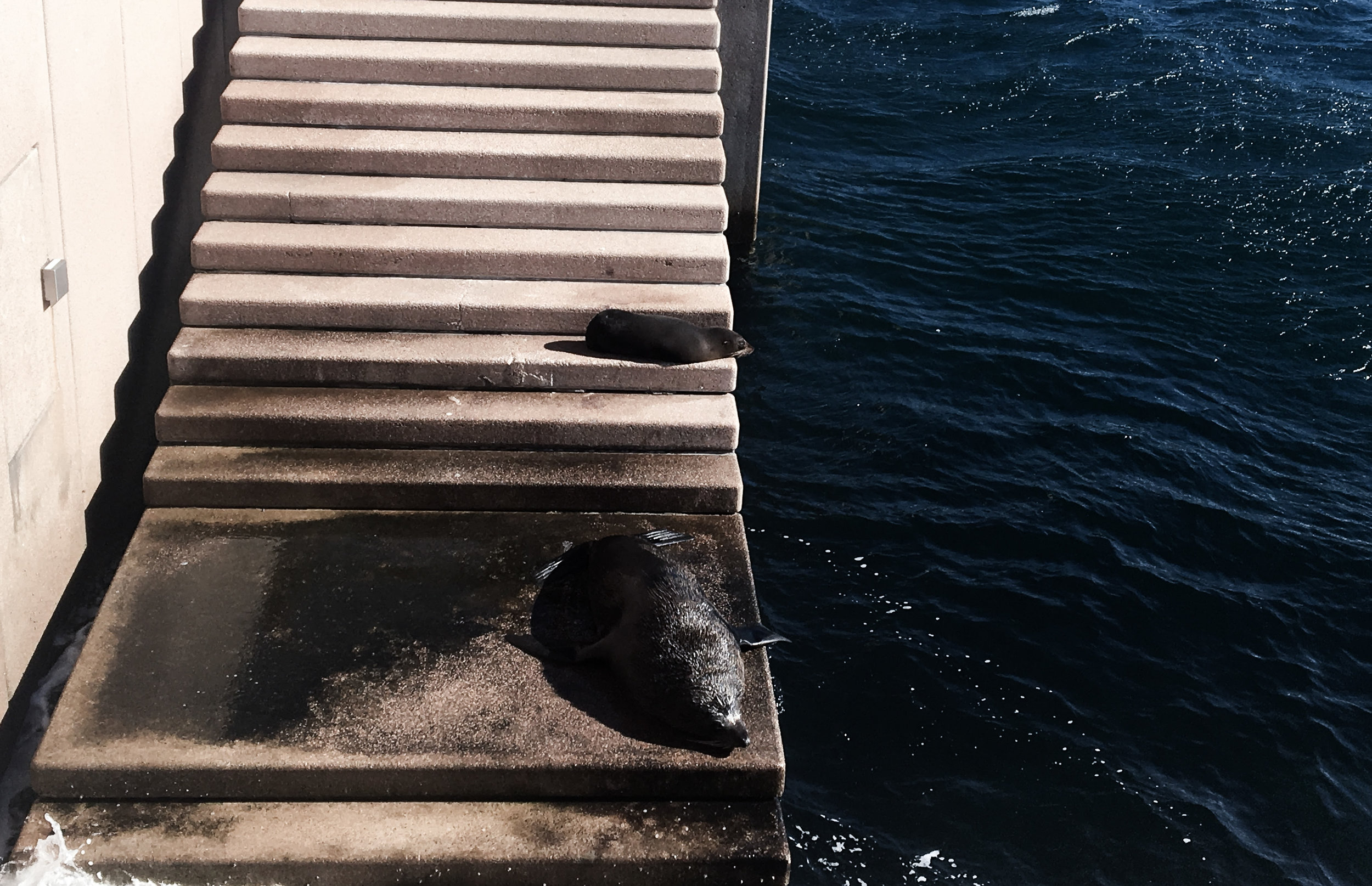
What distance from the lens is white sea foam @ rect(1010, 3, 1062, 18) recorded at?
66.4ft

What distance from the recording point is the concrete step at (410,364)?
8.11 m

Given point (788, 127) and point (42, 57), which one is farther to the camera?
point (788, 127)

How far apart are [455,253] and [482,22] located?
7.38 feet

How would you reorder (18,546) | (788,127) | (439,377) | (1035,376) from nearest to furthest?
1. (18,546)
2. (439,377)
3. (1035,376)
4. (788,127)

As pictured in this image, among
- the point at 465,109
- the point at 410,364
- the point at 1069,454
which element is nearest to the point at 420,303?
the point at 410,364

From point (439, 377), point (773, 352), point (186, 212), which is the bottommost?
point (773, 352)

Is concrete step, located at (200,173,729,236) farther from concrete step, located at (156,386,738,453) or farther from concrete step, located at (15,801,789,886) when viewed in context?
concrete step, located at (15,801,789,886)

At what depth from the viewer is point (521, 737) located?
618cm

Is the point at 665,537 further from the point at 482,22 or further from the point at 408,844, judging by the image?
the point at 482,22

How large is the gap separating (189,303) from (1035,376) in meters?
7.56

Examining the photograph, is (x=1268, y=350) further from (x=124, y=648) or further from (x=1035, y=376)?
(x=124, y=648)

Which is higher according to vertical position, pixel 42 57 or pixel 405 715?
pixel 42 57

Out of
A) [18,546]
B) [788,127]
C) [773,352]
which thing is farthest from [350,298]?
[788,127]

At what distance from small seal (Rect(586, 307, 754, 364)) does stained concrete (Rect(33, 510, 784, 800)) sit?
1.33 metres
